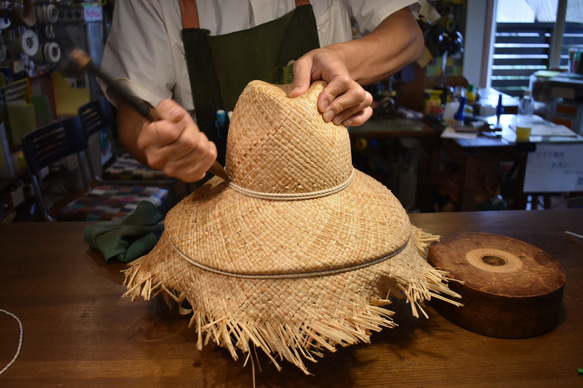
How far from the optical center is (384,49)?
5.07ft

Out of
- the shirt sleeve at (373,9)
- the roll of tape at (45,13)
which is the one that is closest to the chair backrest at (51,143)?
the roll of tape at (45,13)

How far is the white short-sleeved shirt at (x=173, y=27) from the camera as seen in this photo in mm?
1480

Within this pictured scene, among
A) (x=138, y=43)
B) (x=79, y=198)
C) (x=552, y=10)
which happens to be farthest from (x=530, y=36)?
(x=138, y=43)

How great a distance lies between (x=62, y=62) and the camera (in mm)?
766

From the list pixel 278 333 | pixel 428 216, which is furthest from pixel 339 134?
pixel 428 216

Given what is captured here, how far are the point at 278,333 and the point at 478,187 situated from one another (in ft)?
9.30

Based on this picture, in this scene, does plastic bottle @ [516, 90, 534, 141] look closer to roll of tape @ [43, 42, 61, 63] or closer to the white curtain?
the white curtain

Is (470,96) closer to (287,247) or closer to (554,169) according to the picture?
(554,169)

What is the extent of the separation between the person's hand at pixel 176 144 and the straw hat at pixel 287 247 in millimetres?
101

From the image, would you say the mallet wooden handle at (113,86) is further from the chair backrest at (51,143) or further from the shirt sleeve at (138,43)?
the chair backrest at (51,143)

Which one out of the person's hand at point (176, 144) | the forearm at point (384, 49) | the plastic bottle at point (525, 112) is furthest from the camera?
the plastic bottle at point (525, 112)

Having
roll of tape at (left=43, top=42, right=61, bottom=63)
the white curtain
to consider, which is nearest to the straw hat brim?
roll of tape at (left=43, top=42, right=61, bottom=63)

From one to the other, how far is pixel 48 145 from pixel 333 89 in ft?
7.37

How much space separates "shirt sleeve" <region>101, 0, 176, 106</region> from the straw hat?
2.02 ft
